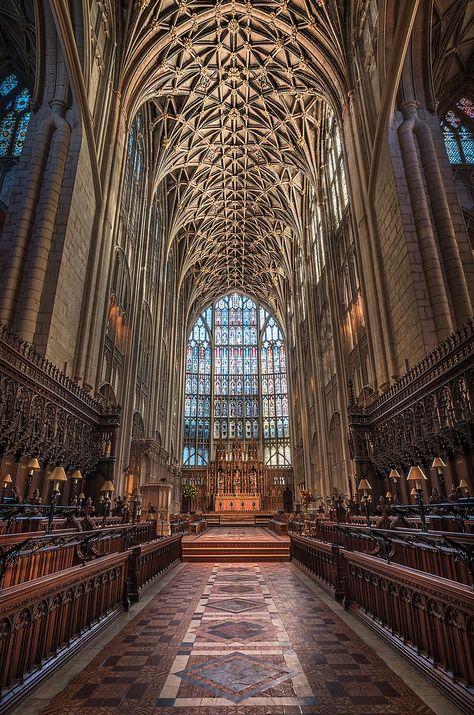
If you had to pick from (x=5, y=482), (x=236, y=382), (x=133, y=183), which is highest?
(x=133, y=183)

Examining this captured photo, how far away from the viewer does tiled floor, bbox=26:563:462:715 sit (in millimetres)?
3115

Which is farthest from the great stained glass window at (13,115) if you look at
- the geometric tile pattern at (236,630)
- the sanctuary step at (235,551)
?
the geometric tile pattern at (236,630)

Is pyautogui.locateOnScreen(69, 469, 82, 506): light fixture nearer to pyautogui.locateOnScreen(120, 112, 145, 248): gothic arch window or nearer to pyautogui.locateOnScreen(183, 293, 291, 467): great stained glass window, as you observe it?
pyautogui.locateOnScreen(120, 112, 145, 248): gothic arch window

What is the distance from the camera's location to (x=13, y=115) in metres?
16.5

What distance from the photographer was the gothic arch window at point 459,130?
17.8m

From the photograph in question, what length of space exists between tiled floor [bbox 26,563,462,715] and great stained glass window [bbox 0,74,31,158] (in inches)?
695

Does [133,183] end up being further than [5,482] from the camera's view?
Yes

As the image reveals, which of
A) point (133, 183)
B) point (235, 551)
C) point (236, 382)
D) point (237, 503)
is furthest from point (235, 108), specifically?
point (237, 503)

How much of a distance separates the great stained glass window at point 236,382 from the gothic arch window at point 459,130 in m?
25.7

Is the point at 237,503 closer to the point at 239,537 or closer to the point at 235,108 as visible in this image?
the point at 239,537

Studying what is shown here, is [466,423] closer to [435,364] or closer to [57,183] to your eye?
[435,364]

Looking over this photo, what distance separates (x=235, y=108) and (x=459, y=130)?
12950 millimetres

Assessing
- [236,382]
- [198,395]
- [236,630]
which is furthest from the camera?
[236,382]

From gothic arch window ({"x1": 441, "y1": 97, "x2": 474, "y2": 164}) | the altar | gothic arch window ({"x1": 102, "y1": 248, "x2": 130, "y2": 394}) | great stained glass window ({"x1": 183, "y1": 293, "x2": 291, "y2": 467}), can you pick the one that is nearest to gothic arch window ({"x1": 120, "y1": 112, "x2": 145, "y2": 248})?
gothic arch window ({"x1": 102, "y1": 248, "x2": 130, "y2": 394})
